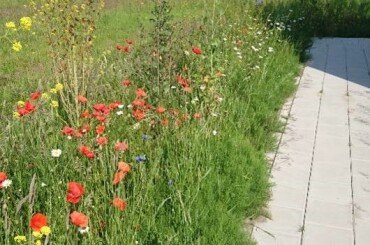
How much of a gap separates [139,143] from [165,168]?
0.42 m

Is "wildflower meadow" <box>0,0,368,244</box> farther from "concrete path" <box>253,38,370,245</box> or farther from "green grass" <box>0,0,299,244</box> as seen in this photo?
"concrete path" <box>253,38,370,245</box>

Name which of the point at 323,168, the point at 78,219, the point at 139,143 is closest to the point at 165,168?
the point at 139,143

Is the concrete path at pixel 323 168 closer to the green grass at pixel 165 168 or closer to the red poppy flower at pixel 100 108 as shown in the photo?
the green grass at pixel 165 168

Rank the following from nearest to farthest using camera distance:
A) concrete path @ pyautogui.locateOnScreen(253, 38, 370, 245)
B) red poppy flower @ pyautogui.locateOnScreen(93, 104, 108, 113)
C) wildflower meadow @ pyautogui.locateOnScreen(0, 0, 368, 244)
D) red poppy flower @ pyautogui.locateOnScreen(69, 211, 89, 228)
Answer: red poppy flower @ pyautogui.locateOnScreen(69, 211, 89, 228), wildflower meadow @ pyautogui.locateOnScreen(0, 0, 368, 244), red poppy flower @ pyautogui.locateOnScreen(93, 104, 108, 113), concrete path @ pyautogui.locateOnScreen(253, 38, 370, 245)

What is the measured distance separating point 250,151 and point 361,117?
216 centimetres

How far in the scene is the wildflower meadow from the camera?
2834 mm

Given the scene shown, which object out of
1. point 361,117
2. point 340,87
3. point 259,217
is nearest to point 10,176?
point 259,217

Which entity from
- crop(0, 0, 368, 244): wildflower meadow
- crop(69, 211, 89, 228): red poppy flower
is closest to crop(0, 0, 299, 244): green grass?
crop(0, 0, 368, 244): wildflower meadow

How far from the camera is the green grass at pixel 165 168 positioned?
287 cm

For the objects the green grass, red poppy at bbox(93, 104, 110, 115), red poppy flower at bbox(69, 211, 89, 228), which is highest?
red poppy at bbox(93, 104, 110, 115)

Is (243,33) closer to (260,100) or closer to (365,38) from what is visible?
(260,100)

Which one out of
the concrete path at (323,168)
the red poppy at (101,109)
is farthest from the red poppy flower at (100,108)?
the concrete path at (323,168)

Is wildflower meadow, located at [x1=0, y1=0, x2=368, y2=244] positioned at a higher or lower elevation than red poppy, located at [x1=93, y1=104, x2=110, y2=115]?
lower

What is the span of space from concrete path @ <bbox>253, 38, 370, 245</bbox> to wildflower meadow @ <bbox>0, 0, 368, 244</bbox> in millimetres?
219
